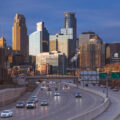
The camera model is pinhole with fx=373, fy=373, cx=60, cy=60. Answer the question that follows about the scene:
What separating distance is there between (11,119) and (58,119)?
5.41 metres

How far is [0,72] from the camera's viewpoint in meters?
129

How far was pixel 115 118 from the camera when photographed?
3888 centimetres

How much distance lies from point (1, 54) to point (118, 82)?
168 feet

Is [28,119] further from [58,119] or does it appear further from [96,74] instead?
[96,74]

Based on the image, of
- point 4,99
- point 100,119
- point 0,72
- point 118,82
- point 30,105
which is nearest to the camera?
point 100,119

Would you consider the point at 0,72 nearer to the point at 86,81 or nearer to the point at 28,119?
the point at 86,81

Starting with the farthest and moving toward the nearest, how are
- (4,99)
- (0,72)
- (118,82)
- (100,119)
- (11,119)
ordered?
(118,82)
(0,72)
(4,99)
(11,119)
(100,119)

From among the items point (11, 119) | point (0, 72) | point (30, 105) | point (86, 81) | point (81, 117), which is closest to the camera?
point (81, 117)

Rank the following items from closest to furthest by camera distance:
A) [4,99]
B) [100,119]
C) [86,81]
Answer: [100,119] → [4,99] → [86,81]

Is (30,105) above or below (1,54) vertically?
below

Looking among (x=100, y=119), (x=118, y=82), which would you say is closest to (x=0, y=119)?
(x=100, y=119)

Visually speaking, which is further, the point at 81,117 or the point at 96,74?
the point at 96,74

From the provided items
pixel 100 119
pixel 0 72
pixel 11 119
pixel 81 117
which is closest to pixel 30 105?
pixel 11 119

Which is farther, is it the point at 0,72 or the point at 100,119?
the point at 0,72
